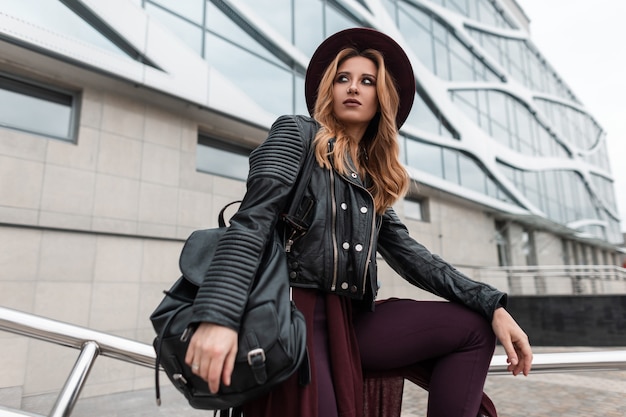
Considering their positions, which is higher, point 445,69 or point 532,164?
point 445,69

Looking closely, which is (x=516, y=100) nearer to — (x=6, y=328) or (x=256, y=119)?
(x=256, y=119)

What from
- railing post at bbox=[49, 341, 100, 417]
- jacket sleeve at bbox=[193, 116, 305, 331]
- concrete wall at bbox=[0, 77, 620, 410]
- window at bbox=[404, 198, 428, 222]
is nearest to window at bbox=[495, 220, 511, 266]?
window at bbox=[404, 198, 428, 222]

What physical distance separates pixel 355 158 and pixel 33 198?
5453mm

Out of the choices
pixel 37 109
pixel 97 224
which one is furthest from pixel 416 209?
pixel 37 109

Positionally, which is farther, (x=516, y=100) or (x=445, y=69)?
(x=516, y=100)

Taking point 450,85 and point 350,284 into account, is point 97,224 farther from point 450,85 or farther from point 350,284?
point 450,85

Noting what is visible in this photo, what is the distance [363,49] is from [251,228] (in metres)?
0.95

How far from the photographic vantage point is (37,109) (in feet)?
19.1

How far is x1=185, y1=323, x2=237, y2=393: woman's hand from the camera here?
827 millimetres

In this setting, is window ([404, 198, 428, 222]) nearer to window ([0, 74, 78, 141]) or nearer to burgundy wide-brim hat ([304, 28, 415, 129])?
window ([0, 74, 78, 141])

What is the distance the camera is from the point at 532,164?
805 inches

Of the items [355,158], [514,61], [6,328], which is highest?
[514,61]

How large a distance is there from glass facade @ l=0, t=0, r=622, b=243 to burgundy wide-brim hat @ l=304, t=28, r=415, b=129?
5.61m

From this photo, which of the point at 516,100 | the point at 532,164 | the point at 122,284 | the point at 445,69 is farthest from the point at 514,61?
the point at 122,284
